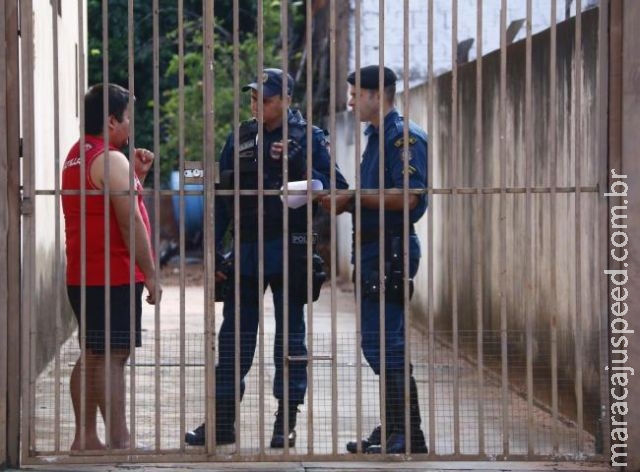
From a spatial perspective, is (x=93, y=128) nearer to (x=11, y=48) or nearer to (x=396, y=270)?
(x=11, y=48)

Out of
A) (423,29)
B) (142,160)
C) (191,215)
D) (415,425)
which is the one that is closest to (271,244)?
(142,160)

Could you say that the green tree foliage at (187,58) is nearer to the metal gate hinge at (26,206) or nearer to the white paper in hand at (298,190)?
the white paper in hand at (298,190)

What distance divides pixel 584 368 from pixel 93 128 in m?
2.90

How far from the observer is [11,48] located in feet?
19.5

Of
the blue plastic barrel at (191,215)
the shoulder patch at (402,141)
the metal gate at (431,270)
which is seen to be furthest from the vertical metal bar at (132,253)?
the blue plastic barrel at (191,215)

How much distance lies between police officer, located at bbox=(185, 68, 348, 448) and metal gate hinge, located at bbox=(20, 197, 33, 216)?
91 centimetres

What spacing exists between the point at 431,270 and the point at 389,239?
1.17 feet

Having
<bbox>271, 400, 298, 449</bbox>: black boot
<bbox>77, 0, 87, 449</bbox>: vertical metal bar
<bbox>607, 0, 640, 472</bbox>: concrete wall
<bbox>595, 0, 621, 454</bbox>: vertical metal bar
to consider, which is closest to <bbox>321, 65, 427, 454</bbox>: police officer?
<bbox>271, 400, 298, 449</bbox>: black boot

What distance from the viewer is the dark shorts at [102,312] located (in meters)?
6.12

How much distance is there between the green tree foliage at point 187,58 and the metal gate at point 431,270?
791cm

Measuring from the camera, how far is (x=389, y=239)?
632 centimetres

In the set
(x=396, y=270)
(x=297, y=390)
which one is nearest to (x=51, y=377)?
(x=297, y=390)

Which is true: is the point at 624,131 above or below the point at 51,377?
above

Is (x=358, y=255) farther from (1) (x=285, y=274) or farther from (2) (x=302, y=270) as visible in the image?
(2) (x=302, y=270)
